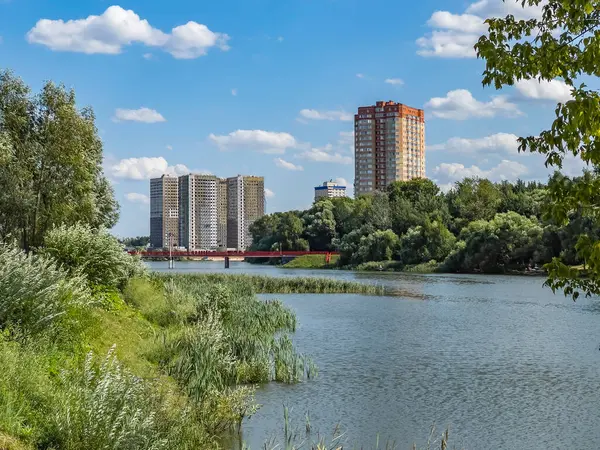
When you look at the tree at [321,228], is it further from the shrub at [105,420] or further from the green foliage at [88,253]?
the shrub at [105,420]

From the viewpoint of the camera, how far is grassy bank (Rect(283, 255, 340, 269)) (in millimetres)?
108988

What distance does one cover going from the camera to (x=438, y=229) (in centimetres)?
9000

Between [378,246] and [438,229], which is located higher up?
[438,229]

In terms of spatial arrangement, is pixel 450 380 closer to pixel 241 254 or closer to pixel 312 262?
pixel 312 262

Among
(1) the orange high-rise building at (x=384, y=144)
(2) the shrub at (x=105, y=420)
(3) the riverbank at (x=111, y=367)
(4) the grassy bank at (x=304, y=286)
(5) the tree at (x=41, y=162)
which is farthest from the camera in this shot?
(1) the orange high-rise building at (x=384, y=144)

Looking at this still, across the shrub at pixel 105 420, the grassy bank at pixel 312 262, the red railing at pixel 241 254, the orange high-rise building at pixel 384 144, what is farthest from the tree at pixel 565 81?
the orange high-rise building at pixel 384 144

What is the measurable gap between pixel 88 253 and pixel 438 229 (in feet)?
238

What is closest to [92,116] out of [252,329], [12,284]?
[252,329]

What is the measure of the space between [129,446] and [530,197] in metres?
93.7

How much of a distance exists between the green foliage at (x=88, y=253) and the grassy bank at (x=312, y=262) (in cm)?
8493

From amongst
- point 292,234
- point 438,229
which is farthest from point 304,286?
point 292,234

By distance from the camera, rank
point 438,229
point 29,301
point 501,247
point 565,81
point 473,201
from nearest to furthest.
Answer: point 565,81 → point 29,301 → point 501,247 → point 438,229 → point 473,201

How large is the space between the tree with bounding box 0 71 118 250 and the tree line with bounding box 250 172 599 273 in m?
30.7

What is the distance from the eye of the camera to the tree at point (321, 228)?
125m
